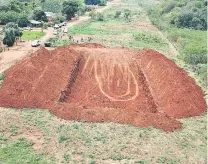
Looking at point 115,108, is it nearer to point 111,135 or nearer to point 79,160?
point 111,135

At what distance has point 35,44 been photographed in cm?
4959

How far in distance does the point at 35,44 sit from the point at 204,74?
22.7m

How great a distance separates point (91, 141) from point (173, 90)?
35.2 ft

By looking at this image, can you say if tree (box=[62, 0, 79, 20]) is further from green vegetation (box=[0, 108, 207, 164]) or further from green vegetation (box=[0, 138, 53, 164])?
green vegetation (box=[0, 138, 53, 164])

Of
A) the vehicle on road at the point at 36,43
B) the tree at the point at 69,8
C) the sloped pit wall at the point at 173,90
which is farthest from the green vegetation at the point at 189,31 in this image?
the vehicle on road at the point at 36,43

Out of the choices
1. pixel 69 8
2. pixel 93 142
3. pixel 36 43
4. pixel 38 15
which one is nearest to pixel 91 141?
pixel 93 142

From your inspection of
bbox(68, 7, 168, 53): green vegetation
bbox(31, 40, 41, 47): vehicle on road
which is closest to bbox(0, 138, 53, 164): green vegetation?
bbox(31, 40, 41, 47): vehicle on road

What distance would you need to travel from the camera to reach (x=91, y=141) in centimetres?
2278

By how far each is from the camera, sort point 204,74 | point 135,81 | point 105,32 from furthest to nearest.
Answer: point 105,32
point 204,74
point 135,81

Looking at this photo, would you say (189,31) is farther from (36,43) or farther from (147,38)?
(36,43)

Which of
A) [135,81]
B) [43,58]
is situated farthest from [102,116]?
[43,58]

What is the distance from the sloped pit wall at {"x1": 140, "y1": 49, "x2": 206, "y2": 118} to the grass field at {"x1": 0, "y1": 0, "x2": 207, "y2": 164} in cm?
133

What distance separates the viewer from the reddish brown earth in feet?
86.9

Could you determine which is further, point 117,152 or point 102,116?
point 102,116
